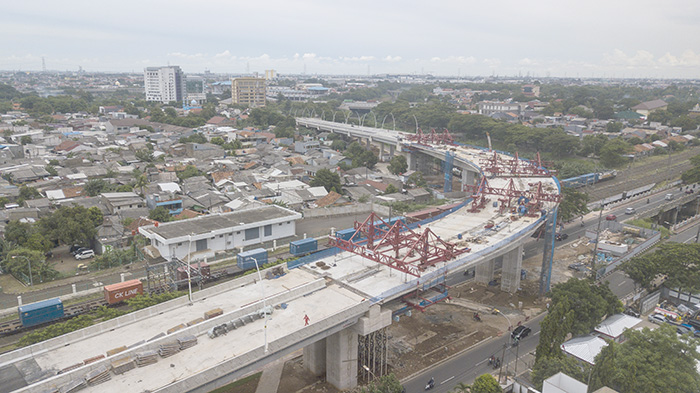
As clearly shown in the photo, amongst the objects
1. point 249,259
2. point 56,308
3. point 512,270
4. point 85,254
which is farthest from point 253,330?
point 85,254

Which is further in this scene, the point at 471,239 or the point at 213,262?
the point at 213,262

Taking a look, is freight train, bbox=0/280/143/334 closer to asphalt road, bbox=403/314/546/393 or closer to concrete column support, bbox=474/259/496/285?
asphalt road, bbox=403/314/546/393

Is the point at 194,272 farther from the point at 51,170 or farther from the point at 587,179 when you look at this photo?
the point at 587,179

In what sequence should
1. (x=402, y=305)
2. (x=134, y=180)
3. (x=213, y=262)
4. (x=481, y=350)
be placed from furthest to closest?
(x=134, y=180) → (x=213, y=262) → (x=481, y=350) → (x=402, y=305)

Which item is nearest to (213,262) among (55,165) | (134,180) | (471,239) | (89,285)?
(89,285)

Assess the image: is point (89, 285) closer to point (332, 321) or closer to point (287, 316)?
point (287, 316)

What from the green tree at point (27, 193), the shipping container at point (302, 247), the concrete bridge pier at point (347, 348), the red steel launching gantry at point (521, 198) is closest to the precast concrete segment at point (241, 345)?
the concrete bridge pier at point (347, 348)
